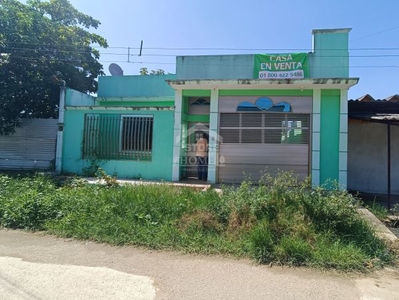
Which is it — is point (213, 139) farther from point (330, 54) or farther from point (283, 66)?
point (330, 54)

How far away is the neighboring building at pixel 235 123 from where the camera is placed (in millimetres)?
8258

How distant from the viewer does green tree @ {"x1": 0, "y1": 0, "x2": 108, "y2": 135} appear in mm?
10945

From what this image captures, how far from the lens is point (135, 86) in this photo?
13180mm

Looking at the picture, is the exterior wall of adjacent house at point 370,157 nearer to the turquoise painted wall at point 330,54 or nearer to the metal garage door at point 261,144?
the turquoise painted wall at point 330,54

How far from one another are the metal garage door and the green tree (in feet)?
26.5

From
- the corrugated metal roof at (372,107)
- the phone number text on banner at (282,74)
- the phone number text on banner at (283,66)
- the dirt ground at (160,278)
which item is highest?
the phone number text on banner at (283,66)

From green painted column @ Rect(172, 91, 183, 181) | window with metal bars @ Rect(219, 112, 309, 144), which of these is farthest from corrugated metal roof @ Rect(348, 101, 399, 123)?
green painted column @ Rect(172, 91, 183, 181)

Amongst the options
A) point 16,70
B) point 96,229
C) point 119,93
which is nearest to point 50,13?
point 16,70

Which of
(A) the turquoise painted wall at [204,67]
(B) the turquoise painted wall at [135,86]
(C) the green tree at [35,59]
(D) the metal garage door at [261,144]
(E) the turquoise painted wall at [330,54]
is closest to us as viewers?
(D) the metal garage door at [261,144]

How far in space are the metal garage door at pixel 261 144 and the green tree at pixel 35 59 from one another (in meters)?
8.08

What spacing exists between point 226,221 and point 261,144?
4.71 m

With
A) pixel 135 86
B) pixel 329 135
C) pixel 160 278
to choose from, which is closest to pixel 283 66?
pixel 329 135

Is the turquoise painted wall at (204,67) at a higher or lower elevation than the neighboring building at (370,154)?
higher

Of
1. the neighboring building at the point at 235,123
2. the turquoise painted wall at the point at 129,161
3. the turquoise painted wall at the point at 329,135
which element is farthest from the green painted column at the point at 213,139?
the turquoise painted wall at the point at 329,135
